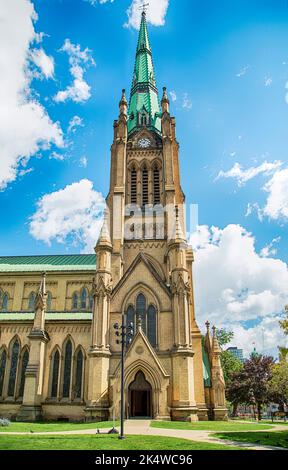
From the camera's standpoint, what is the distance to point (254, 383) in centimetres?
5231

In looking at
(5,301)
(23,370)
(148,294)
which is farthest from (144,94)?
(23,370)

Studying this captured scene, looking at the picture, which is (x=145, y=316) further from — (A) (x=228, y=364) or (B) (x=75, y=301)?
(A) (x=228, y=364)

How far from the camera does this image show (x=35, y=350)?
34.6 m

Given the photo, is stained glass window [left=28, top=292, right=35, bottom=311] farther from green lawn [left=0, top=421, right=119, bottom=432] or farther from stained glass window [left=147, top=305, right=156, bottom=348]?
green lawn [left=0, top=421, right=119, bottom=432]

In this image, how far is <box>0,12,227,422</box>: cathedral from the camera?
31.0 m

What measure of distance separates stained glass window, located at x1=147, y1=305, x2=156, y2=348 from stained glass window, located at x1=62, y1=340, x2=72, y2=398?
847 centimetres

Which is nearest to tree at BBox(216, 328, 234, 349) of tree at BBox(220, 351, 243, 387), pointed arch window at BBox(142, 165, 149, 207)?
tree at BBox(220, 351, 243, 387)

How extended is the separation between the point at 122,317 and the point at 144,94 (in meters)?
37.0

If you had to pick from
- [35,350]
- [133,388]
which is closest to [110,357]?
[133,388]

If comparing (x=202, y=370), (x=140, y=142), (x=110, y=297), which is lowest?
(x=202, y=370)

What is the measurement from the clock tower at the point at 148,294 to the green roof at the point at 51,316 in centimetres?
558

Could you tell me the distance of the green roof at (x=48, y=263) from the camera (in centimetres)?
4491

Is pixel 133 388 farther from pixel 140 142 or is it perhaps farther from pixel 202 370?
pixel 140 142
